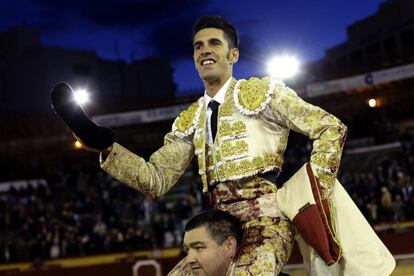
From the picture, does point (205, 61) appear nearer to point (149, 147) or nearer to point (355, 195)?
point (355, 195)

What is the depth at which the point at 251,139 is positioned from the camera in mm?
2328

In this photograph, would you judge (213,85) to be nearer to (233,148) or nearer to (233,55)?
(233,55)

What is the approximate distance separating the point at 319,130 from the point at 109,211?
10644 millimetres

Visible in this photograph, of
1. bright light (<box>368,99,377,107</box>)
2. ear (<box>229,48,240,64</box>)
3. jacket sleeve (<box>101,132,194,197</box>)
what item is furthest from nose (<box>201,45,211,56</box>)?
bright light (<box>368,99,377,107</box>)

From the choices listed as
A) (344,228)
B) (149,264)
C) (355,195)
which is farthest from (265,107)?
(355,195)

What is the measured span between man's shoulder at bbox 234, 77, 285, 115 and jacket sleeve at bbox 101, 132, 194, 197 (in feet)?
1.16

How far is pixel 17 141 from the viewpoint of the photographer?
17.6 metres

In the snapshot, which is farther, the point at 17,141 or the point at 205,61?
the point at 17,141

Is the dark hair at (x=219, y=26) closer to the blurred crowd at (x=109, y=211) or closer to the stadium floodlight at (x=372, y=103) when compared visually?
the blurred crowd at (x=109, y=211)

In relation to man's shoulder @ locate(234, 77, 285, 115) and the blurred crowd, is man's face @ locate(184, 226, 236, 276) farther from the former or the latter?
the blurred crowd

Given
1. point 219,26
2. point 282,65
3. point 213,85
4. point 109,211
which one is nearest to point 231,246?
point 213,85

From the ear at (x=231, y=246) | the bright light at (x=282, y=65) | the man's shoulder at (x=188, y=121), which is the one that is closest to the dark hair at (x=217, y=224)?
the ear at (x=231, y=246)

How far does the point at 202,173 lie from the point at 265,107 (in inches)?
13.8

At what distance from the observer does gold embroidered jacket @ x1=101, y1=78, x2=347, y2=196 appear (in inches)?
86.7
